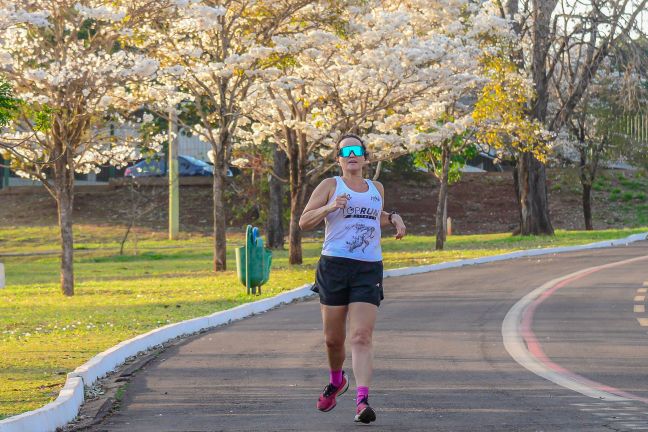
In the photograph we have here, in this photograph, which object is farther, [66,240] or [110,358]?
[66,240]

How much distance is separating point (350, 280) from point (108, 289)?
18.6 metres

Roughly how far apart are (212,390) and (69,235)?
51.8 feet

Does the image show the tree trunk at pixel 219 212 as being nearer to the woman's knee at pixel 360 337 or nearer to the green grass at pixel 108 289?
the green grass at pixel 108 289

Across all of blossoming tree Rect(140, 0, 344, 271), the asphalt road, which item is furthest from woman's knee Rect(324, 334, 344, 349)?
blossoming tree Rect(140, 0, 344, 271)

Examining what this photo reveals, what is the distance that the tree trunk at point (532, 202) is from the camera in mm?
47625

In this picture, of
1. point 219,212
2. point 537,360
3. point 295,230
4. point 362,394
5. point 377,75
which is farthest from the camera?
point 295,230

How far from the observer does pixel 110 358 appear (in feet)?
43.3

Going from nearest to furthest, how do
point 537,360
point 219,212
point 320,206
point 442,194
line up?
point 320,206 → point 537,360 → point 219,212 → point 442,194

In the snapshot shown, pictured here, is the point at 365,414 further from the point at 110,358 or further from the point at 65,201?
the point at 65,201

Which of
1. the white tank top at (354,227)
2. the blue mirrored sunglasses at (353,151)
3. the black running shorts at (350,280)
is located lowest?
the black running shorts at (350,280)

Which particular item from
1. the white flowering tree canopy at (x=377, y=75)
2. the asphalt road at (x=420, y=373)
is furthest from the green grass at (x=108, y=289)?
the white flowering tree canopy at (x=377, y=75)

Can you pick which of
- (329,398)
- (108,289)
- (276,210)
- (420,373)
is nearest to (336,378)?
(329,398)

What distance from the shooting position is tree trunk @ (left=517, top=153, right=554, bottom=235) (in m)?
47.6

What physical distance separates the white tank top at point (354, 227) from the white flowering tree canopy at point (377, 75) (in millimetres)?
19689
